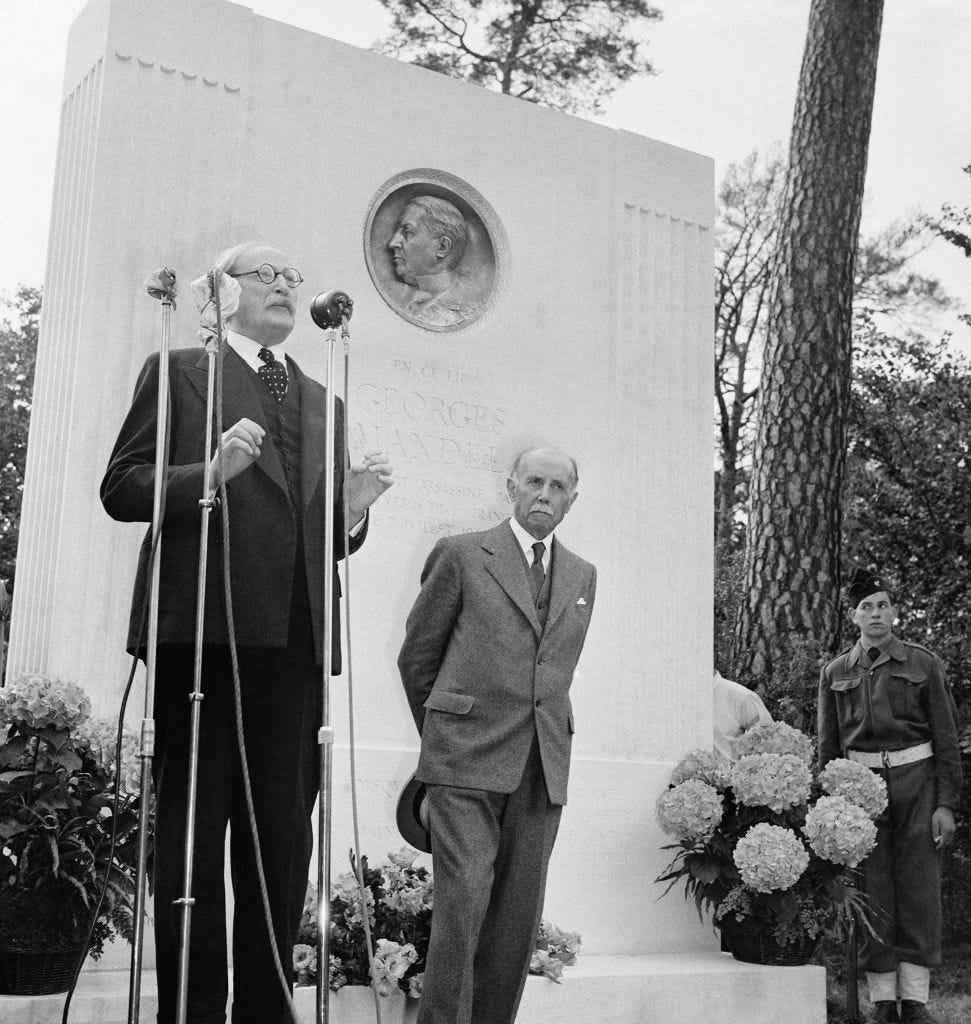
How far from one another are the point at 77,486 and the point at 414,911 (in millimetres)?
1776

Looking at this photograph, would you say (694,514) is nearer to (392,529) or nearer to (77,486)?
(392,529)

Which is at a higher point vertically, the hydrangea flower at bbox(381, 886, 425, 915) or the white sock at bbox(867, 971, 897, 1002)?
the hydrangea flower at bbox(381, 886, 425, 915)

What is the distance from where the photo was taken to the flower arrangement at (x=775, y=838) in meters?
4.87

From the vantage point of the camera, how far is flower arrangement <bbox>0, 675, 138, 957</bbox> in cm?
358

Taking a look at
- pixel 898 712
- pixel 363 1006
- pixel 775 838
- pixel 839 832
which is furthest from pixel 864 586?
pixel 363 1006

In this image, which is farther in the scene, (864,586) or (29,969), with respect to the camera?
(864,586)

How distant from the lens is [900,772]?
5.95 metres

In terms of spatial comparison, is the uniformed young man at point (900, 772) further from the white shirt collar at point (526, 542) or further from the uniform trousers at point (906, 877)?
the white shirt collar at point (526, 542)

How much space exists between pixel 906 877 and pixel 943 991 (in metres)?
1.61

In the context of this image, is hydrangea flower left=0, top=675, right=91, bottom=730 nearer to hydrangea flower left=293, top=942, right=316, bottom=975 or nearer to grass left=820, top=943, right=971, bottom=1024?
hydrangea flower left=293, top=942, right=316, bottom=975

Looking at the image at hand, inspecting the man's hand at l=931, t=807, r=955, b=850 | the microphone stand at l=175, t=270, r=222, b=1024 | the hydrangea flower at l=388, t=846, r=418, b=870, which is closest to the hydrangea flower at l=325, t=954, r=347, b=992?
the hydrangea flower at l=388, t=846, r=418, b=870

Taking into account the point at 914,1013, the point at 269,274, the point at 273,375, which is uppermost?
the point at 269,274

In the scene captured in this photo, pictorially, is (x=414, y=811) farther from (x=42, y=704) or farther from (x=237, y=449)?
(x=237, y=449)

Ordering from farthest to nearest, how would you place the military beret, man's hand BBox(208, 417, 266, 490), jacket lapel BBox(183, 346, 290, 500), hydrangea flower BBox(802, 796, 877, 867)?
1. the military beret
2. hydrangea flower BBox(802, 796, 877, 867)
3. jacket lapel BBox(183, 346, 290, 500)
4. man's hand BBox(208, 417, 266, 490)
